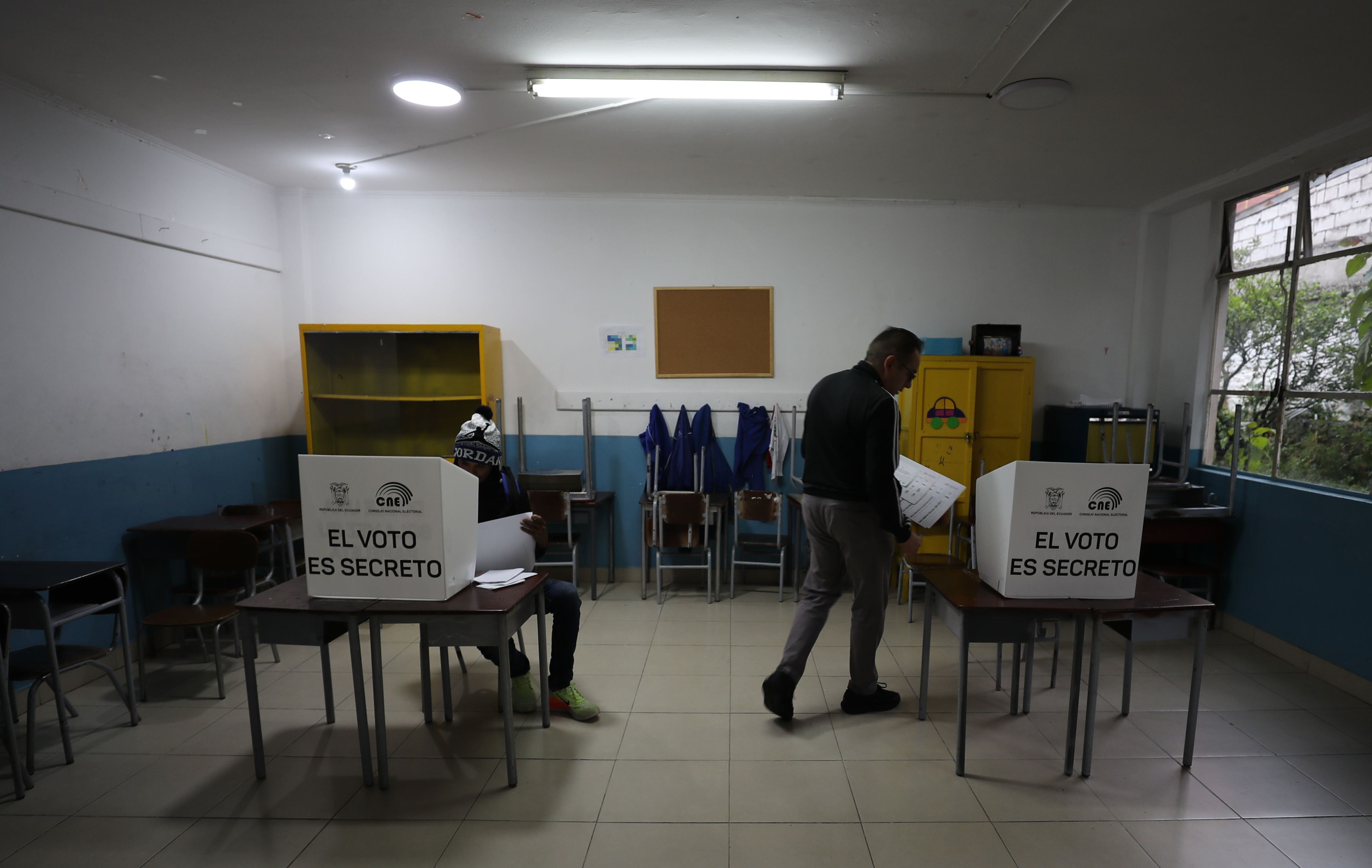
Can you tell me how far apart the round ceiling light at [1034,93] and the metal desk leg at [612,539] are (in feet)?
12.0

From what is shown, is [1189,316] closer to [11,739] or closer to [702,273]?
[702,273]

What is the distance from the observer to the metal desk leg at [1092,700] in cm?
239

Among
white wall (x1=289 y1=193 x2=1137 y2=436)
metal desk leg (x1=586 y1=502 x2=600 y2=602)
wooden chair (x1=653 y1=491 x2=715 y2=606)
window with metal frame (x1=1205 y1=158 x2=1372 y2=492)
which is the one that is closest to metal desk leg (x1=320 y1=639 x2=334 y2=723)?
metal desk leg (x1=586 y1=502 x2=600 y2=602)

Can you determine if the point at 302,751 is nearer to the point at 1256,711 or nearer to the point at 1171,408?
the point at 1256,711

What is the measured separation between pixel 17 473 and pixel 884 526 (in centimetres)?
406

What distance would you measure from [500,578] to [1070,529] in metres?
2.26

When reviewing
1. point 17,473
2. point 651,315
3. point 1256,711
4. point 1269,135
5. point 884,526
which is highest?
point 1269,135

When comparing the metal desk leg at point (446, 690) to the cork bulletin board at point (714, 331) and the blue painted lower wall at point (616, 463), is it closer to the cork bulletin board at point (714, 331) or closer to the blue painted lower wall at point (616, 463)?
the blue painted lower wall at point (616, 463)

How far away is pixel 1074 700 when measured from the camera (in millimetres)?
2510

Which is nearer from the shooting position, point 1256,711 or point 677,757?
point 677,757

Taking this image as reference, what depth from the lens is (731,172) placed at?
14.1ft

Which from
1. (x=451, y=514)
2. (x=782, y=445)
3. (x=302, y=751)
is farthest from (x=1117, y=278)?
(x=302, y=751)

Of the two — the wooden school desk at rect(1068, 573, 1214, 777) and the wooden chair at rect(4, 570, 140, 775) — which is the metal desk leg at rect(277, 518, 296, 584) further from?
the wooden school desk at rect(1068, 573, 1214, 777)

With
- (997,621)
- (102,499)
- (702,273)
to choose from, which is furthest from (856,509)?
(102,499)
